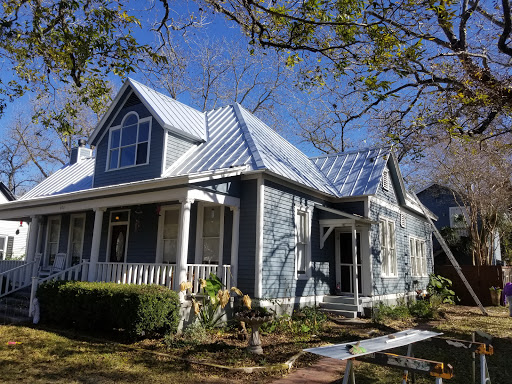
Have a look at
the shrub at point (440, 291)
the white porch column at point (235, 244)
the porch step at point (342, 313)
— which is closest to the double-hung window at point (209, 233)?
the white porch column at point (235, 244)

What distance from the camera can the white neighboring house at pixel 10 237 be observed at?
26031 mm

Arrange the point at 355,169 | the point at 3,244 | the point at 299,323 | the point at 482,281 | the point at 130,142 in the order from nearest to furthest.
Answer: the point at 299,323
the point at 130,142
the point at 355,169
the point at 482,281
the point at 3,244

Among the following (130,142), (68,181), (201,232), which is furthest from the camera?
(68,181)

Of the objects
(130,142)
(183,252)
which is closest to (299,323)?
(183,252)

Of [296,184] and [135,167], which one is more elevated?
[135,167]

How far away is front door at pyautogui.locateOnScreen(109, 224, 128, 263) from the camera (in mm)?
13753

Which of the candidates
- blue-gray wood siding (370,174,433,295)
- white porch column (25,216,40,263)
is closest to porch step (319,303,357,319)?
blue-gray wood siding (370,174,433,295)

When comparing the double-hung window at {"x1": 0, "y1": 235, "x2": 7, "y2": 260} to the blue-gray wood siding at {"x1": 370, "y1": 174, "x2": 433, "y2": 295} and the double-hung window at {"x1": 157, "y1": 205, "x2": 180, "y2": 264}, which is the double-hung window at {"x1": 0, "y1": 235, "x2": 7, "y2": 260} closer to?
the double-hung window at {"x1": 157, "y1": 205, "x2": 180, "y2": 264}

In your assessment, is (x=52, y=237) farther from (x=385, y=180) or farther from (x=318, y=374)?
(x=385, y=180)

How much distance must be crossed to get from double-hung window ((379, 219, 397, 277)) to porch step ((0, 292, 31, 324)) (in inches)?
465

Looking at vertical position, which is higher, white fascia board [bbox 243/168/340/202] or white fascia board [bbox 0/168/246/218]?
white fascia board [bbox 243/168/340/202]

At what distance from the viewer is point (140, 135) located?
518 inches

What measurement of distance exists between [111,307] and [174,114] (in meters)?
6.99

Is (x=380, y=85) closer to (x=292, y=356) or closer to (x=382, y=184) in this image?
(x=292, y=356)
